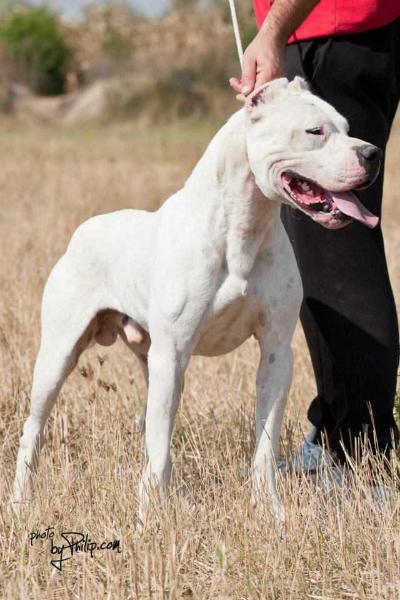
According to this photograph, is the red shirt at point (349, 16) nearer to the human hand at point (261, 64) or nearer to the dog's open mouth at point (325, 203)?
the human hand at point (261, 64)

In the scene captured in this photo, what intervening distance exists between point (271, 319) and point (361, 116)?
0.99 m

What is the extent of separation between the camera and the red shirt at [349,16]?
14.9ft

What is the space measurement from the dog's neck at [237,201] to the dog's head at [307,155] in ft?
0.42

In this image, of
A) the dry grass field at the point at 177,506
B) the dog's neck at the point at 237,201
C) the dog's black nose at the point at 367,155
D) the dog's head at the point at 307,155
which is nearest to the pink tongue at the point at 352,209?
the dog's head at the point at 307,155

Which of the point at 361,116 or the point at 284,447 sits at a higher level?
the point at 361,116

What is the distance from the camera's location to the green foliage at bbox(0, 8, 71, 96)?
94.1ft

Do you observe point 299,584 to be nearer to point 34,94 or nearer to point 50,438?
point 50,438

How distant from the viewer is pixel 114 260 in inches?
180

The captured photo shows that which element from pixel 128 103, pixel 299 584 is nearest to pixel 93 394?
pixel 299 584

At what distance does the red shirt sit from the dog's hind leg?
1.40m

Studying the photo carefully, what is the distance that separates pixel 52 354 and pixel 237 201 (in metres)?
1.10

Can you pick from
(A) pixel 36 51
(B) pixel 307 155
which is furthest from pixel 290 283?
(A) pixel 36 51

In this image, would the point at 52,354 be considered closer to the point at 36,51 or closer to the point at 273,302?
the point at 273,302

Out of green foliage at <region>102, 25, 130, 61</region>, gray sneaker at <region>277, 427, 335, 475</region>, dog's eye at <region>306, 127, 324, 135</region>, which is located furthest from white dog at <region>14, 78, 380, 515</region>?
Answer: green foliage at <region>102, 25, 130, 61</region>
